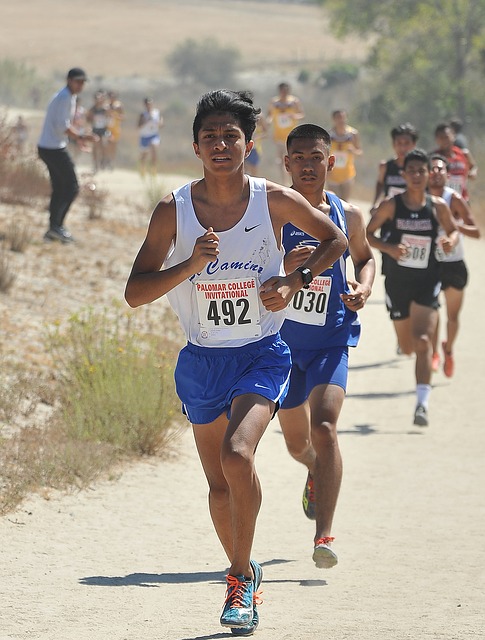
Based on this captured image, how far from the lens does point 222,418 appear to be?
5.29m

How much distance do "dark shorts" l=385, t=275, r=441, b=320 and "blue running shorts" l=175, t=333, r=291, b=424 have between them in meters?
4.93

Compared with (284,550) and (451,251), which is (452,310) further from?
(284,550)

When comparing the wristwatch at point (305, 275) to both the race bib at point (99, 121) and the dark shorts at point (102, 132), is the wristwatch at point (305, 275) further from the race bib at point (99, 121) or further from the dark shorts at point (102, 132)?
the race bib at point (99, 121)

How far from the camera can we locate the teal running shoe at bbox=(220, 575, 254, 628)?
4.88 metres

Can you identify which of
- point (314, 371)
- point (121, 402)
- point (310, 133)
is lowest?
point (121, 402)

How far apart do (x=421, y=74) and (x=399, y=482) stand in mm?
35837

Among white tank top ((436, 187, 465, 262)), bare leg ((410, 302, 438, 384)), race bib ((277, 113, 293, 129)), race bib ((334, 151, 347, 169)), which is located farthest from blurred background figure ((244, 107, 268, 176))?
bare leg ((410, 302, 438, 384))

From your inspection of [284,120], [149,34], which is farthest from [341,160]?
[149,34]

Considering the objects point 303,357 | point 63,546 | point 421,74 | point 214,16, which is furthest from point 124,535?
point 214,16

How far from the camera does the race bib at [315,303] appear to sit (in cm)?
659

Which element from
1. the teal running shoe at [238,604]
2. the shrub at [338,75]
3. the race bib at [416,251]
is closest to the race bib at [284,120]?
the race bib at [416,251]

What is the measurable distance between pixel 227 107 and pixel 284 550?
276cm

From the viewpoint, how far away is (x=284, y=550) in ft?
23.0

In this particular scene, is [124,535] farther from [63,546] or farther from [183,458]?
[183,458]
